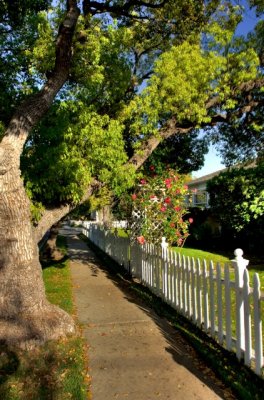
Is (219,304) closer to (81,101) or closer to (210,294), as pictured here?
(210,294)

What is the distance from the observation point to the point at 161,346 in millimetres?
4875

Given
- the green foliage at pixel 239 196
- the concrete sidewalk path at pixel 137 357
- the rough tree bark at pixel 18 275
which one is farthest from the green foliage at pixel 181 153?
the rough tree bark at pixel 18 275

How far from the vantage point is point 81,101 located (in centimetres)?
819

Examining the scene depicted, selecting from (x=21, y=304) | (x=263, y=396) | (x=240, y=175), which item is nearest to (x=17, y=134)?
(x=21, y=304)

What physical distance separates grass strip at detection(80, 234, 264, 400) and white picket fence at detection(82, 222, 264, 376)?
0.08 meters

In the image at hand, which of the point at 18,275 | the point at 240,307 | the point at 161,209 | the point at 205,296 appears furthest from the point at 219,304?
the point at 161,209

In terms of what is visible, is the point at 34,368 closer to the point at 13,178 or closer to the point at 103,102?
the point at 13,178

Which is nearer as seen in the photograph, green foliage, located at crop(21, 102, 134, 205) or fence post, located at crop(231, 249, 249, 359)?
fence post, located at crop(231, 249, 249, 359)

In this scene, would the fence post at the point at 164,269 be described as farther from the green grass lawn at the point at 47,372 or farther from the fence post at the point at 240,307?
the fence post at the point at 240,307

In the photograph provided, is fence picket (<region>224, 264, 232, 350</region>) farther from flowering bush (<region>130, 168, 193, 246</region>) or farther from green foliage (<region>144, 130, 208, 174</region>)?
green foliage (<region>144, 130, 208, 174</region>)

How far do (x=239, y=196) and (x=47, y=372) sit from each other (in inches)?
396

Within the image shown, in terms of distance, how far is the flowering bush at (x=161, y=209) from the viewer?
843 centimetres

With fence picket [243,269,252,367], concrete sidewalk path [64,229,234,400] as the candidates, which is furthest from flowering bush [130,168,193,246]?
fence picket [243,269,252,367]

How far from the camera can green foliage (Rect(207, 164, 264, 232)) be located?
40.1 feet
